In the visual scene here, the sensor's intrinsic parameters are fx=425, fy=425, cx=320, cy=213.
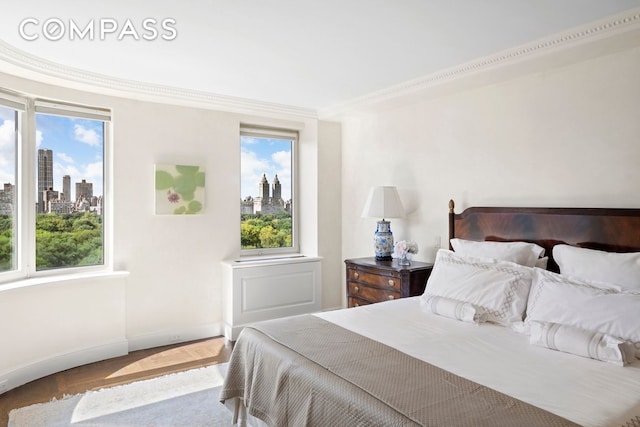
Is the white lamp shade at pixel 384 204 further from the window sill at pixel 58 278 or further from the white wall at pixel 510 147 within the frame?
the window sill at pixel 58 278

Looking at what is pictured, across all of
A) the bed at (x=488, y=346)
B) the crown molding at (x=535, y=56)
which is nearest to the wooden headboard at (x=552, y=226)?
the bed at (x=488, y=346)

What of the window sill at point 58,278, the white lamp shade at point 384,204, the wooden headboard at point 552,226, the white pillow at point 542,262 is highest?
the white lamp shade at point 384,204

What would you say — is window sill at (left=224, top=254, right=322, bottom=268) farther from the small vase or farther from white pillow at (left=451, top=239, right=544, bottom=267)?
white pillow at (left=451, top=239, right=544, bottom=267)

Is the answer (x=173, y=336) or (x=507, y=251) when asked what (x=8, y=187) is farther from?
(x=507, y=251)

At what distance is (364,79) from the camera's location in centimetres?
366

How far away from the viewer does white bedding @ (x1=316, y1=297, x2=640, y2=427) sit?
157 centimetres

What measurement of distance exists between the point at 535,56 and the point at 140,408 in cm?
354

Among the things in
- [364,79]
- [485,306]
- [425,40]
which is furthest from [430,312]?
[364,79]

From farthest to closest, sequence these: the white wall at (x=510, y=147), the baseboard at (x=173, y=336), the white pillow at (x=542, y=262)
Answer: the baseboard at (x=173, y=336) → the white pillow at (x=542, y=262) → the white wall at (x=510, y=147)

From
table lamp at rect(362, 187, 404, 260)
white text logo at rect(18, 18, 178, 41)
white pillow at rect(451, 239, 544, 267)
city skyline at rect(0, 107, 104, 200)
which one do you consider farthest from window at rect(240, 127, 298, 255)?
white pillow at rect(451, 239, 544, 267)

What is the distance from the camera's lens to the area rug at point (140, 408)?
8.73 ft

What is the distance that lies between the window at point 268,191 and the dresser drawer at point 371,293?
1.34m

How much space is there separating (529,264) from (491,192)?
0.77 metres

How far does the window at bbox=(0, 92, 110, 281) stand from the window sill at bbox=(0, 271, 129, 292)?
9cm
